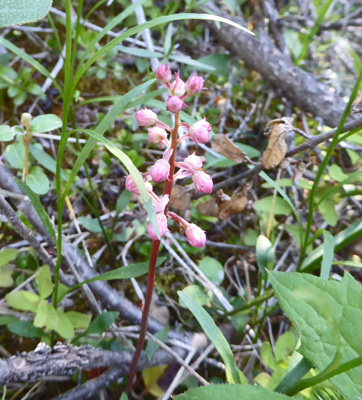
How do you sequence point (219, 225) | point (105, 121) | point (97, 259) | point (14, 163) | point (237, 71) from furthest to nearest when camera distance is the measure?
point (237, 71) < point (219, 225) < point (97, 259) < point (14, 163) < point (105, 121)

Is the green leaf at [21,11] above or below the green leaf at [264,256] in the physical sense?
above

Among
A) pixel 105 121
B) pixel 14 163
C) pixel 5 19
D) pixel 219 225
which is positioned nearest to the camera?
pixel 5 19

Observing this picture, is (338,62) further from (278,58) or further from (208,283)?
(208,283)

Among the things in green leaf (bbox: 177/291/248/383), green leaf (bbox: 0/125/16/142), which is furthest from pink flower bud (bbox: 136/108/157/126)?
green leaf (bbox: 0/125/16/142)

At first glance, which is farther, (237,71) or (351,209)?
(237,71)

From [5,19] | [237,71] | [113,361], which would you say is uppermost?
[5,19]

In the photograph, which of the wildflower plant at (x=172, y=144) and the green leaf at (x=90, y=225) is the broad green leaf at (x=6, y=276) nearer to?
the green leaf at (x=90, y=225)

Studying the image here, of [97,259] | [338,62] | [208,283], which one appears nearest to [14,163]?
[97,259]

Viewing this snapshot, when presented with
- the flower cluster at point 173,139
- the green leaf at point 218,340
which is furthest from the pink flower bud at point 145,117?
the green leaf at point 218,340
